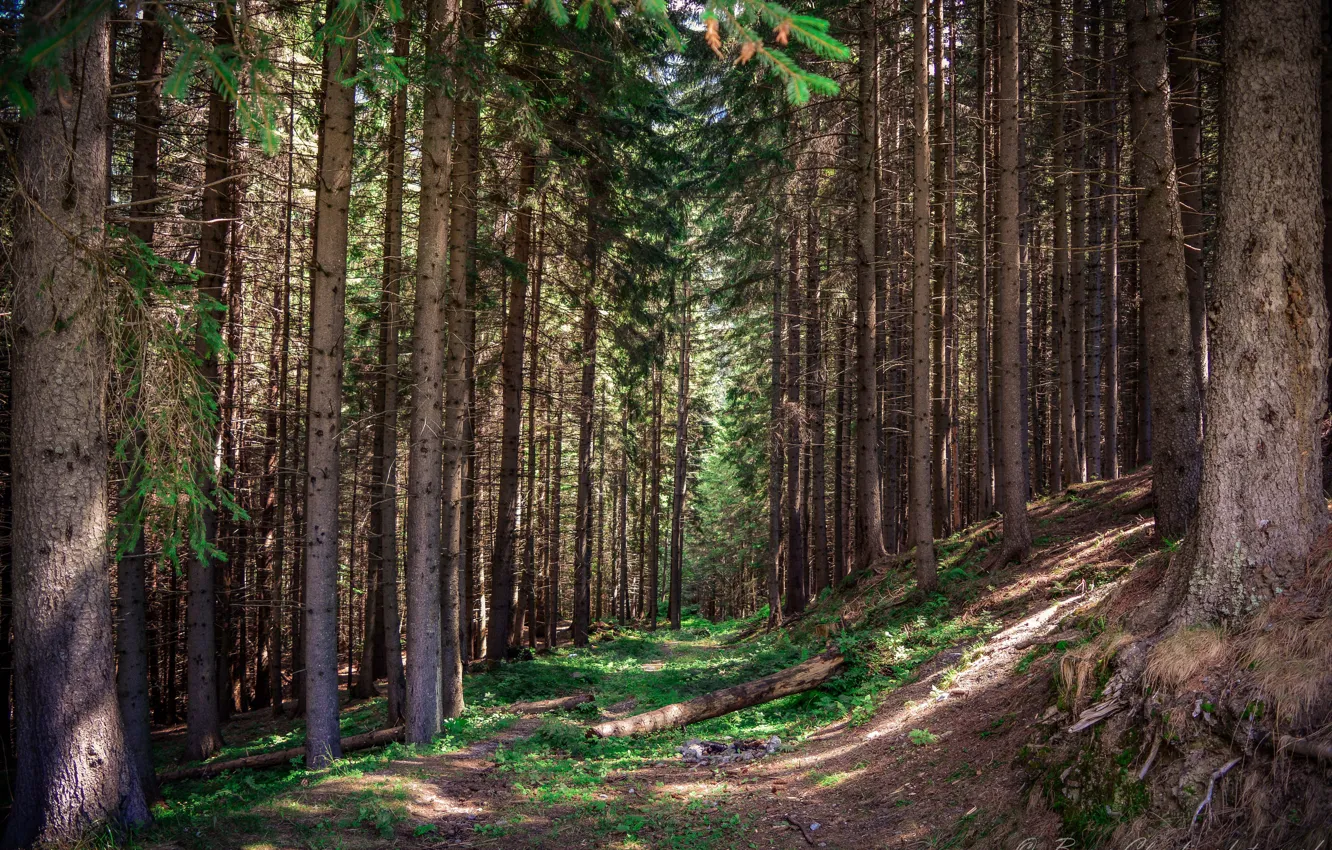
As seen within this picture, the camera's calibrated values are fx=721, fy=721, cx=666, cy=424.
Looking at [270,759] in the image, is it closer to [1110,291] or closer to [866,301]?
[866,301]

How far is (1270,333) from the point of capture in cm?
536

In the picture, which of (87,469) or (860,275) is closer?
(87,469)

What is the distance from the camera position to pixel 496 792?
793cm

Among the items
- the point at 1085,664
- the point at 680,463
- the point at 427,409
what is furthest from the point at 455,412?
the point at 680,463

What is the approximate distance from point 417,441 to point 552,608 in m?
17.4

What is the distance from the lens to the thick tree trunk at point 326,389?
8.91 metres

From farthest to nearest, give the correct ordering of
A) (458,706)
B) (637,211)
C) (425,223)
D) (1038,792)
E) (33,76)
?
(637,211) → (458,706) → (425,223) → (33,76) → (1038,792)

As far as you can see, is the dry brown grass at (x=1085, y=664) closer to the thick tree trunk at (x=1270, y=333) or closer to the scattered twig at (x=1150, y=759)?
the thick tree trunk at (x=1270, y=333)

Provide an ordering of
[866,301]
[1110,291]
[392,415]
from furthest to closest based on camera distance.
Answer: [1110,291] → [866,301] → [392,415]

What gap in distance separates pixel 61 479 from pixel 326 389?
11.1 ft

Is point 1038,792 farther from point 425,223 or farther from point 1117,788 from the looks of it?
point 425,223

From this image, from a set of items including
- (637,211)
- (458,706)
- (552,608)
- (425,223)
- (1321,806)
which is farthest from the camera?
(552,608)

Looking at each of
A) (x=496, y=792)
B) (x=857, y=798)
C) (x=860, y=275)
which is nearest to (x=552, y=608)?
(x=860, y=275)

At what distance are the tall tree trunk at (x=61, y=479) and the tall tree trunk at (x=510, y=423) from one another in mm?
9135
